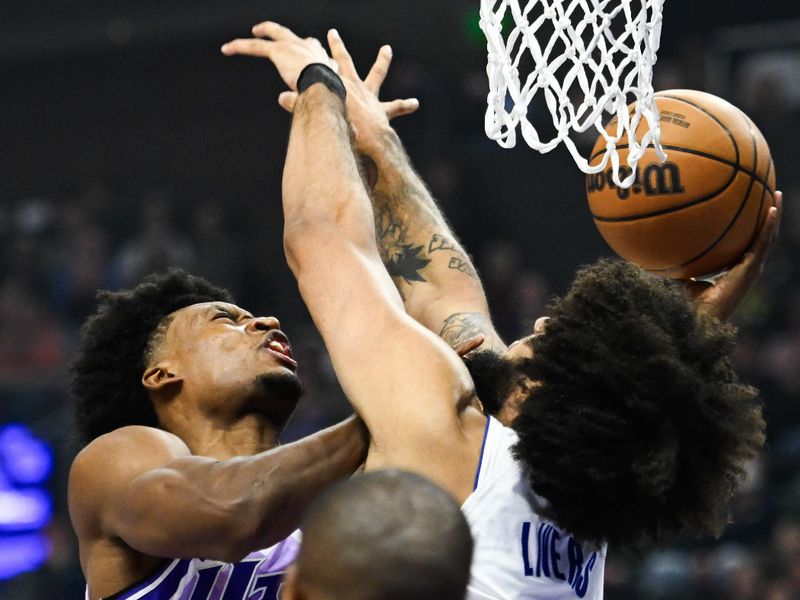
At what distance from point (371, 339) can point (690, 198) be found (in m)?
1.07

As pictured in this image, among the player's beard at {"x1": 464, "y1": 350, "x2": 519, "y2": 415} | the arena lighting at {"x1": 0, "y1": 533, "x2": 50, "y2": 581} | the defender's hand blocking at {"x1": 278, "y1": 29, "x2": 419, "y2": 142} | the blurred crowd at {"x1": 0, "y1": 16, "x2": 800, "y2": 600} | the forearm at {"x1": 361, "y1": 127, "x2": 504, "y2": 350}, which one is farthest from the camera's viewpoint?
the arena lighting at {"x1": 0, "y1": 533, "x2": 50, "y2": 581}

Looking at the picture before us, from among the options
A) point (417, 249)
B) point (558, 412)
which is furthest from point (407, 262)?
point (558, 412)

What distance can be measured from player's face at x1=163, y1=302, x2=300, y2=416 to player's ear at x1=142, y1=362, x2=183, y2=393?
2 centimetres

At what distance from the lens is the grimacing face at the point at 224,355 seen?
3168mm

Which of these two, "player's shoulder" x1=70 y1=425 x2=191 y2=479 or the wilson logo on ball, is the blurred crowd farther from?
"player's shoulder" x1=70 y1=425 x2=191 y2=479

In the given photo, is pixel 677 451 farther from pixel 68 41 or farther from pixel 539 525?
pixel 68 41

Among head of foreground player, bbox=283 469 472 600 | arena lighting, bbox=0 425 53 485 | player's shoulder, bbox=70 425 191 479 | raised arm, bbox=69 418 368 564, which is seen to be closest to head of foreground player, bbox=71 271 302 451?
player's shoulder, bbox=70 425 191 479

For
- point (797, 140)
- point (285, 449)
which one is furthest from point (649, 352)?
point (797, 140)

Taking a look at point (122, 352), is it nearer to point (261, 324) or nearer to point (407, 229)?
point (261, 324)

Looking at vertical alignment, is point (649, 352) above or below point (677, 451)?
above

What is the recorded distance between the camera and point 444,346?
92.9 inches

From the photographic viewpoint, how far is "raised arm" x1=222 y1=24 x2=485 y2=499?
223 cm

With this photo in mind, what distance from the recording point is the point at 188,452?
2.88 meters

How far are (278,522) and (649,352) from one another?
78 centimetres
